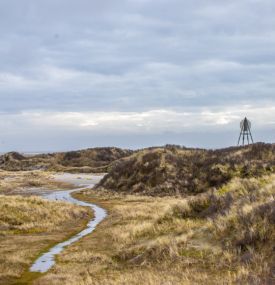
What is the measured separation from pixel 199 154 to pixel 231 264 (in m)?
48.2

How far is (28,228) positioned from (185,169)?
3144 cm

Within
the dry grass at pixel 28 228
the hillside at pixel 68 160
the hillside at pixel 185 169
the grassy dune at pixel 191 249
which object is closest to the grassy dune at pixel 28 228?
the dry grass at pixel 28 228

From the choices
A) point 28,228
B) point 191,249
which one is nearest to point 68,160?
point 28,228

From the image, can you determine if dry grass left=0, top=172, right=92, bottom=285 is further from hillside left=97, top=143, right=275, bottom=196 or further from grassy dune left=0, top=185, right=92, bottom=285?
hillside left=97, top=143, right=275, bottom=196

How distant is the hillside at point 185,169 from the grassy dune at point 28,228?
18.0m

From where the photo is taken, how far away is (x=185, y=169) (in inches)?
2249

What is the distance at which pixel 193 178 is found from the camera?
5416cm

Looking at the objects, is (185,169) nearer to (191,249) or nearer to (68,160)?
(191,249)

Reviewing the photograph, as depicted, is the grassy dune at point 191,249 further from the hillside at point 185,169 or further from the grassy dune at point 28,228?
the hillside at point 185,169

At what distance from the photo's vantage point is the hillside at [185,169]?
51.1 m

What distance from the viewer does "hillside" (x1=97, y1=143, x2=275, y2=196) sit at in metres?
51.1

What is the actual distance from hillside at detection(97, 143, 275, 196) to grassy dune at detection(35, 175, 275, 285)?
84.1 ft

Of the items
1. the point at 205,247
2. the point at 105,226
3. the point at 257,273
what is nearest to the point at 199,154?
the point at 105,226

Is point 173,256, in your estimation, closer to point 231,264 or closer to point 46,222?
point 231,264
